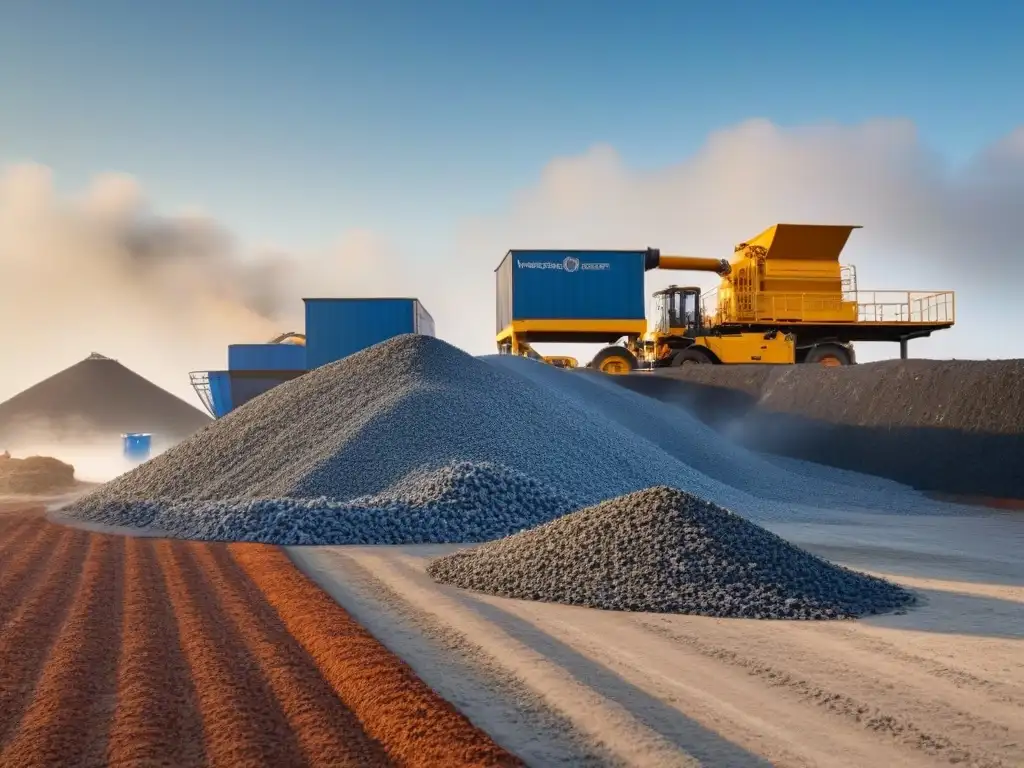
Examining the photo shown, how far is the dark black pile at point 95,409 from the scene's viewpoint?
31.5 m

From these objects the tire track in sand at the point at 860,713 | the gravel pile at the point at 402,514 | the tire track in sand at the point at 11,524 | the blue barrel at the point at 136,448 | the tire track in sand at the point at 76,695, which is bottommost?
the tire track in sand at the point at 860,713

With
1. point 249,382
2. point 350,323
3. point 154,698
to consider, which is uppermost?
point 350,323

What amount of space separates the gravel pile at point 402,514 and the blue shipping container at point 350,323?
12436mm

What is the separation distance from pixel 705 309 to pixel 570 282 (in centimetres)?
469

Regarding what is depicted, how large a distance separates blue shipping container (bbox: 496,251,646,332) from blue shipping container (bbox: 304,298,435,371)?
334 centimetres

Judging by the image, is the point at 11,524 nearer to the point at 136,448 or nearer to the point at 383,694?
the point at 383,694

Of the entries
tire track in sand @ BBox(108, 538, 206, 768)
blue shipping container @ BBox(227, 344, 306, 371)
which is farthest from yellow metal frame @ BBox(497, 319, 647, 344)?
tire track in sand @ BBox(108, 538, 206, 768)

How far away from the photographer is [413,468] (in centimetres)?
1072

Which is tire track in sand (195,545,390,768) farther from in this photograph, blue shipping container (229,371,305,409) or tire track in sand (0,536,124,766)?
blue shipping container (229,371,305,409)

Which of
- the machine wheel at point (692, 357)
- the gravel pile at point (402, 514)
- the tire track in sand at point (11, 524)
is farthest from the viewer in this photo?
the machine wheel at point (692, 357)

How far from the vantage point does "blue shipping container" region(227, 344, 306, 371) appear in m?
24.5

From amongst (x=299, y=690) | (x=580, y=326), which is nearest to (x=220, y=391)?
(x=580, y=326)

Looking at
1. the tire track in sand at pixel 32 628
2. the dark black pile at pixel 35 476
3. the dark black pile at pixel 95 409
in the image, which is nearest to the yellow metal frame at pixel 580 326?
the dark black pile at pixel 35 476

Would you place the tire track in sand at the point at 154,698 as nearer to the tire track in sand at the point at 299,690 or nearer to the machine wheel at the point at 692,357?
the tire track in sand at the point at 299,690
